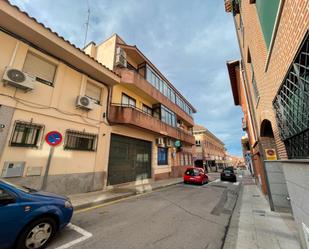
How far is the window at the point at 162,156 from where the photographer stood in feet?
51.7

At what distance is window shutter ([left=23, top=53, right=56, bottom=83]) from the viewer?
7078 mm

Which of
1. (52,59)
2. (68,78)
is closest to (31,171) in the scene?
(68,78)

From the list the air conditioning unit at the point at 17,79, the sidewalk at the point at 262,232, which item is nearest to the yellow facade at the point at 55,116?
the air conditioning unit at the point at 17,79

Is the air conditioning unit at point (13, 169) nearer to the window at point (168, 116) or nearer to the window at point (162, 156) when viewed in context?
the window at point (168, 116)

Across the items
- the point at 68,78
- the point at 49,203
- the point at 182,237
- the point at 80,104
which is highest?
the point at 68,78

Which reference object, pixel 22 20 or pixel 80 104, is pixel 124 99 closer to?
pixel 80 104

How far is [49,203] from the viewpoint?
325 centimetres

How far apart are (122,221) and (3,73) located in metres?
7.20

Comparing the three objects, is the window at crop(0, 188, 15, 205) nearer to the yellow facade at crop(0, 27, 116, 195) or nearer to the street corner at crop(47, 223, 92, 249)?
the street corner at crop(47, 223, 92, 249)

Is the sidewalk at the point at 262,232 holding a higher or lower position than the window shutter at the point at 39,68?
lower

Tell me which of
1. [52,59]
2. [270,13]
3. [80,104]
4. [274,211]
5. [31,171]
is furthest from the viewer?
[80,104]

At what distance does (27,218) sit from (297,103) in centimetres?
Answer: 542

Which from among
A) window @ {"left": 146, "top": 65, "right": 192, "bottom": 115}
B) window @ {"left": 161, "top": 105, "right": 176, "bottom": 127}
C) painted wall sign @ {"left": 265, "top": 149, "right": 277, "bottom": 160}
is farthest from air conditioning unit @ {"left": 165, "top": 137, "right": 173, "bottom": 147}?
painted wall sign @ {"left": 265, "top": 149, "right": 277, "bottom": 160}

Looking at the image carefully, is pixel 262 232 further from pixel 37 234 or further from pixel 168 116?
pixel 168 116
